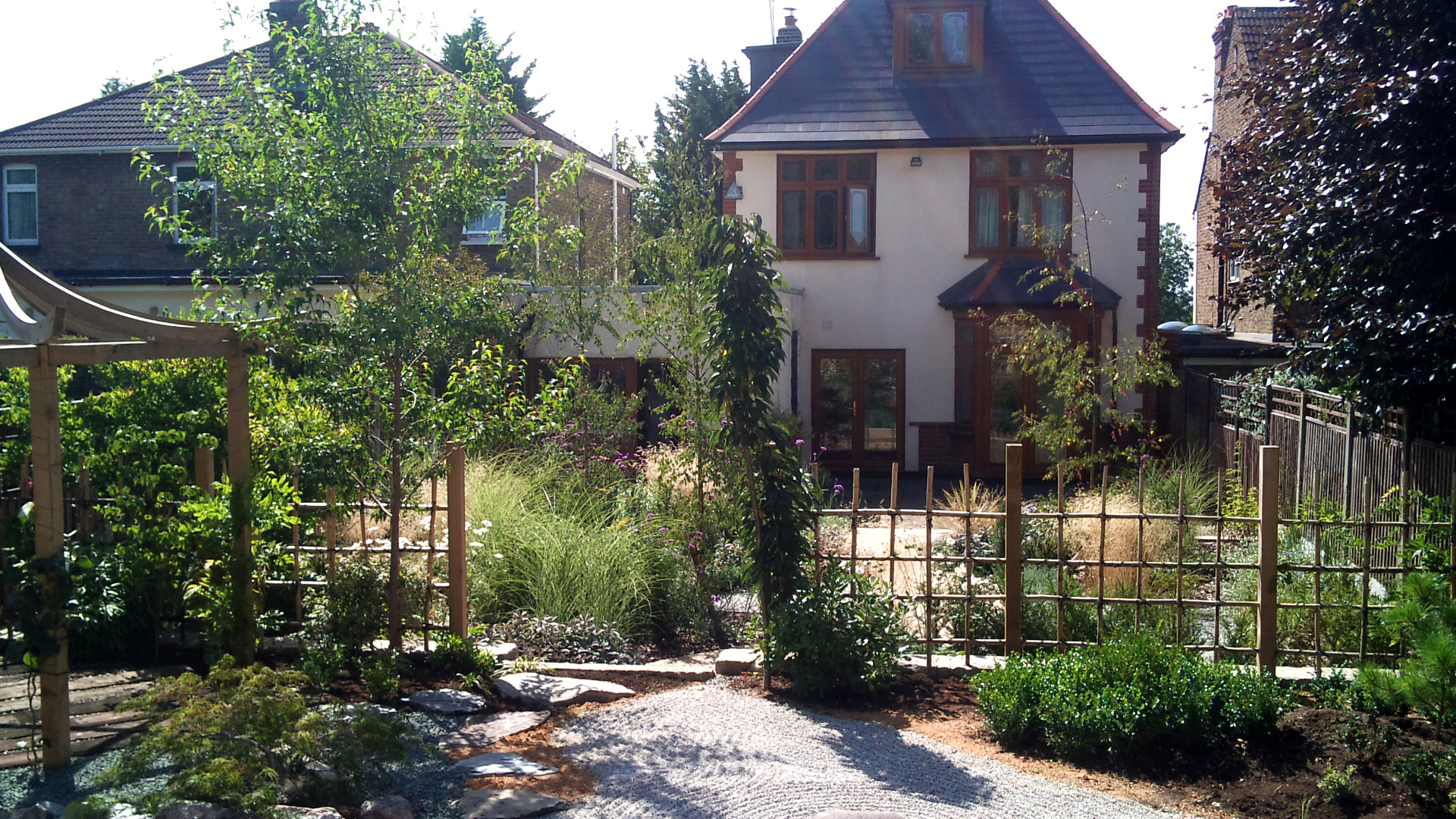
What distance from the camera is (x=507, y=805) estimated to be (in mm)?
4660

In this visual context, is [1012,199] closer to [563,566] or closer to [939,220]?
[939,220]

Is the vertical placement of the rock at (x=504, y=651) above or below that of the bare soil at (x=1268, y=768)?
above

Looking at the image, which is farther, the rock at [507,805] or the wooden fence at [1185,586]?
the wooden fence at [1185,586]

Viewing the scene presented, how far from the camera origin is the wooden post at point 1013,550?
6.66 meters

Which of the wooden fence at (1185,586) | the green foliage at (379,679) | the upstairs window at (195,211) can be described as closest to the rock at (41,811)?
the green foliage at (379,679)

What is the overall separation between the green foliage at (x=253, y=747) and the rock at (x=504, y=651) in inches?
73.0

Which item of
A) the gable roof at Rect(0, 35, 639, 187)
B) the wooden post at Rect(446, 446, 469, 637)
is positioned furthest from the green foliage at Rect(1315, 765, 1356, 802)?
the gable roof at Rect(0, 35, 639, 187)

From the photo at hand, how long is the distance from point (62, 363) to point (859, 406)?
1340 cm

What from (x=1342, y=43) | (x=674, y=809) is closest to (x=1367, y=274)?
(x=1342, y=43)

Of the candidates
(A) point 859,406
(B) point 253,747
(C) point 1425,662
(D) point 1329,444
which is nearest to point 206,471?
(B) point 253,747

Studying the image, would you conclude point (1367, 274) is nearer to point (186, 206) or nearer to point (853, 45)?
point (186, 206)

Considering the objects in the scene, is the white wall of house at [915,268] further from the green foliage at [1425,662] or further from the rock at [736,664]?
the green foliage at [1425,662]

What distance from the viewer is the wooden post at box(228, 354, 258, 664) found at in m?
6.25

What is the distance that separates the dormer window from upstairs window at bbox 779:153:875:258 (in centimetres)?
219
